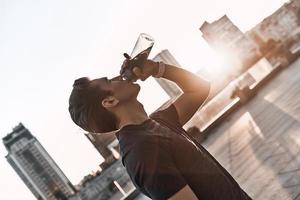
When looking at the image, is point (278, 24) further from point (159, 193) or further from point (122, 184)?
point (159, 193)

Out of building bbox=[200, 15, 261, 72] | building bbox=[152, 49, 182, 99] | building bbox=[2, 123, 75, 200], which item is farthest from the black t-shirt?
building bbox=[2, 123, 75, 200]

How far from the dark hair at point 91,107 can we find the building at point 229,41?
4289 cm

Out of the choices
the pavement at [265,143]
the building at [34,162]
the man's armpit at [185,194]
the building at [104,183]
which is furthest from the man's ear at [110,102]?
the building at [34,162]

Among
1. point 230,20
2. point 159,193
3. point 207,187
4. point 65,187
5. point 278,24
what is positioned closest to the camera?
point 159,193

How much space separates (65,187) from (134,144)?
107203 mm

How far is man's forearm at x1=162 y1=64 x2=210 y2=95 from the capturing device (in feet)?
8.79

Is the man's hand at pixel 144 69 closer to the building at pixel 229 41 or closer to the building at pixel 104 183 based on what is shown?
the building at pixel 229 41

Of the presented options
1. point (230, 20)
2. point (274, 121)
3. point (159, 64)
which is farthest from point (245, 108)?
point (230, 20)

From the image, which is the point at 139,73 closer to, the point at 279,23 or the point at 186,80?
the point at 186,80

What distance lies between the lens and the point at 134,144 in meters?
1.96

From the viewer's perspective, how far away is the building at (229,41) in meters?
45.9

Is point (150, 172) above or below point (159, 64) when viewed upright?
below

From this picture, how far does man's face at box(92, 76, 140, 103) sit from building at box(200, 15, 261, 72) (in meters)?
42.8

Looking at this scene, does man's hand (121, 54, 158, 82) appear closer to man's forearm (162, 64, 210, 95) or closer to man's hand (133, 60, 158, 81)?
man's hand (133, 60, 158, 81)
